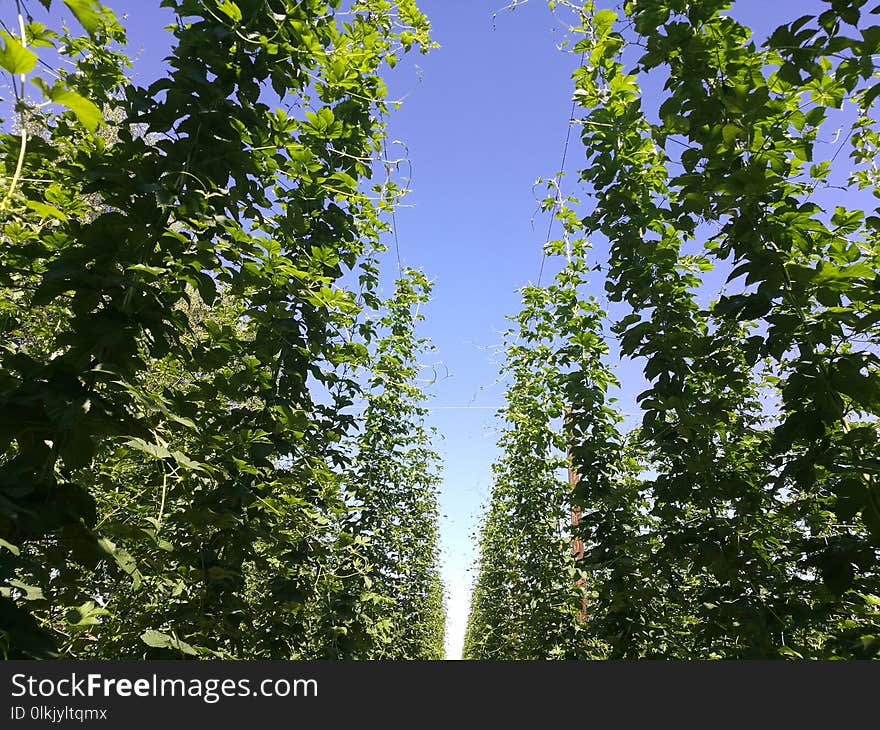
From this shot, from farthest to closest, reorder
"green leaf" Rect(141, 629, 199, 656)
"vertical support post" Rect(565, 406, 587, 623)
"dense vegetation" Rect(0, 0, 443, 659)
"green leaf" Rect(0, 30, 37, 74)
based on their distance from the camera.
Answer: "vertical support post" Rect(565, 406, 587, 623) → "green leaf" Rect(141, 629, 199, 656) → "dense vegetation" Rect(0, 0, 443, 659) → "green leaf" Rect(0, 30, 37, 74)

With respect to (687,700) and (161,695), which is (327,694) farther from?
(687,700)

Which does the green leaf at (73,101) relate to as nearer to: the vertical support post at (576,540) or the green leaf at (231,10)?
the green leaf at (231,10)

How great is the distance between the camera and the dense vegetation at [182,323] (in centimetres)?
164

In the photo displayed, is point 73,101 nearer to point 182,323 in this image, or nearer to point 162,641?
point 182,323

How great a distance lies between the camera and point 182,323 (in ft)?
6.59

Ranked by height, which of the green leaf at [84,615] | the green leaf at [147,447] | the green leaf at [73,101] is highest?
the green leaf at [73,101]

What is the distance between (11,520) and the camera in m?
1.52

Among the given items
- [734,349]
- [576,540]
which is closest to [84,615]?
[734,349]

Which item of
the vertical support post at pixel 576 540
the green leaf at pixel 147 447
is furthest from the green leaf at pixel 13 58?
the vertical support post at pixel 576 540

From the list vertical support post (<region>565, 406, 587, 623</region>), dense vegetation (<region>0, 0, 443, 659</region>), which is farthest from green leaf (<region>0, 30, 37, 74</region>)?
vertical support post (<region>565, 406, 587, 623</region>)

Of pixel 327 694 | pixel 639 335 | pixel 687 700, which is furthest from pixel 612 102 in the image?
pixel 327 694

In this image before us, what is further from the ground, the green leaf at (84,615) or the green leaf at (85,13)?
the green leaf at (85,13)

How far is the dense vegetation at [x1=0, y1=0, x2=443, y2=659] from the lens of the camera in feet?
5.39

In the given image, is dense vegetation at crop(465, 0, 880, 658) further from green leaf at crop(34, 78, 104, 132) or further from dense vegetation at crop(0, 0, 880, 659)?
green leaf at crop(34, 78, 104, 132)
